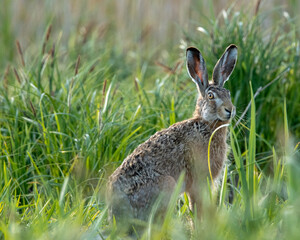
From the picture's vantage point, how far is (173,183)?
10.9ft

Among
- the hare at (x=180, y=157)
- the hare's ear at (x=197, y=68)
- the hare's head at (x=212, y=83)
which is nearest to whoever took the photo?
the hare at (x=180, y=157)

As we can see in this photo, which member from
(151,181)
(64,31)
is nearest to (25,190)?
(151,181)

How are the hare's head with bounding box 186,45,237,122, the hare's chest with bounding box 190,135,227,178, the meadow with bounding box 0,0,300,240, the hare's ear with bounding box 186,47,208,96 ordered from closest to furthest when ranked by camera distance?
the meadow with bounding box 0,0,300,240 < the hare's chest with bounding box 190,135,227,178 < the hare's head with bounding box 186,45,237,122 < the hare's ear with bounding box 186,47,208,96

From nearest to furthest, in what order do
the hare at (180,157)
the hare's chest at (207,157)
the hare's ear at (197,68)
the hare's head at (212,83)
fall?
the hare at (180,157)
the hare's chest at (207,157)
the hare's head at (212,83)
the hare's ear at (197,68)

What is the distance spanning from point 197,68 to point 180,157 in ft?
2.63

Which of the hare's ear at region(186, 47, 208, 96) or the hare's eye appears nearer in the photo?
the hare's eye

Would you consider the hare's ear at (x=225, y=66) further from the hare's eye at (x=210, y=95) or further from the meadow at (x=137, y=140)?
the meadow at (x=137, y=140)

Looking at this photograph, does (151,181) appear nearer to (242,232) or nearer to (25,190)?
(242,232)

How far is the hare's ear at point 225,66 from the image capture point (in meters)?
3.94

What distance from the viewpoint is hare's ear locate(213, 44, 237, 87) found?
394 centimetres

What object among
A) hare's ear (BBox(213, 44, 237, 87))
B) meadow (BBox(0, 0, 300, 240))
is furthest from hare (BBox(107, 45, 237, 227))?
meadow (BBox(0, 0, 300, 240))

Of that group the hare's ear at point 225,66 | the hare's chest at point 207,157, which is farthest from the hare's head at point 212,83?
the hare's chest at point 207,157

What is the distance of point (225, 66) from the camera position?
13.1 ft

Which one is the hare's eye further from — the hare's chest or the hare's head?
the hare's chest
